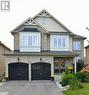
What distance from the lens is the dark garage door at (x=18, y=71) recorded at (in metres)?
47.5

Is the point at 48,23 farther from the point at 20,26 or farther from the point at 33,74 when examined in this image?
the point at 33,74

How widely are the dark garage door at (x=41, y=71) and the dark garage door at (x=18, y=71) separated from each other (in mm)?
964

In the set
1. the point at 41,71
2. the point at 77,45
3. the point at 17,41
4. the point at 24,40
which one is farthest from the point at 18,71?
the point at 77,45

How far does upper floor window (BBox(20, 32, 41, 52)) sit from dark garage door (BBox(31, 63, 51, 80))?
3.06m

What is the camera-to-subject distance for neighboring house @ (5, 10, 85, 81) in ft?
157

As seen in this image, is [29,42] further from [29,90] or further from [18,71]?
[29,90]

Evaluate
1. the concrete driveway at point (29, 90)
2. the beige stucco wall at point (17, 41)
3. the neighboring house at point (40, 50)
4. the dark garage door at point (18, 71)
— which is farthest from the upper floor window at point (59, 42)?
the concrete driveway at point (29, 90)

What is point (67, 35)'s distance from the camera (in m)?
52.3

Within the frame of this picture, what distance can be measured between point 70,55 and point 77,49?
1871 centimetres

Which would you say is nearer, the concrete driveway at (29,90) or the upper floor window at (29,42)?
the concrete driveway at (29,90)

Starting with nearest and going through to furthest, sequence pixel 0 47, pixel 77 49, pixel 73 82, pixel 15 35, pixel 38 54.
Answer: pixel 73 82
pixel 38 54
pixel 15 35
pixel 0 47
pixel 77 49

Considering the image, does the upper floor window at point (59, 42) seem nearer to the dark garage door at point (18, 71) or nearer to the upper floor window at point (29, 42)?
the upper floor window at point (29, 42)

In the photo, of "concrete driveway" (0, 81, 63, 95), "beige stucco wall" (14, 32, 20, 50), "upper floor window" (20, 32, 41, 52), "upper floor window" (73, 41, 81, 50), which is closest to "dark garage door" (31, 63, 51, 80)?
"upper floor window" (20, 32, 41, 52)

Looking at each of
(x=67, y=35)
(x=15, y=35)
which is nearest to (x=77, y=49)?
(x=67, y=35)
